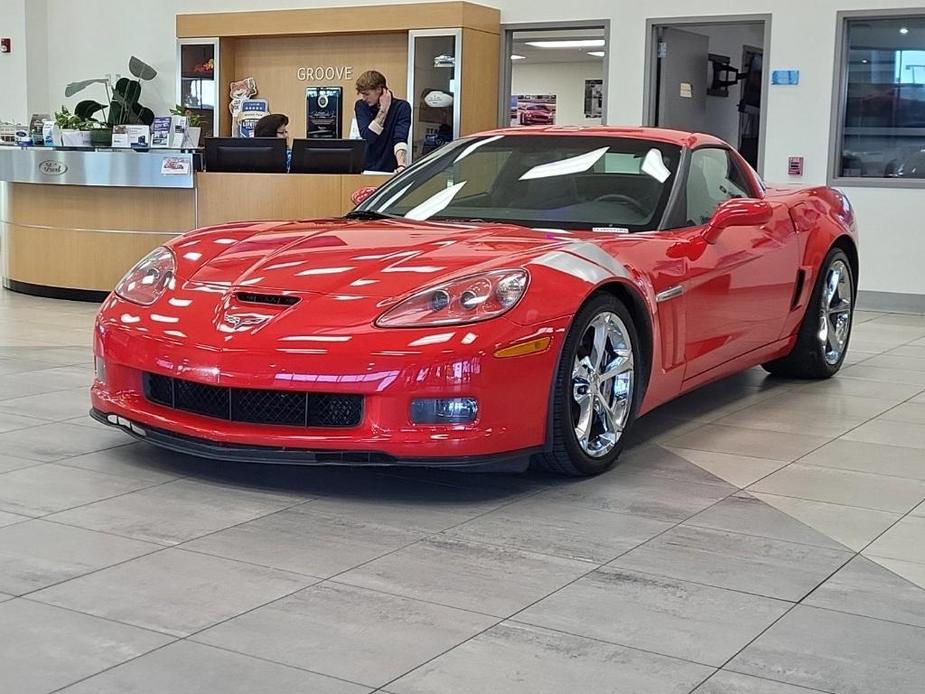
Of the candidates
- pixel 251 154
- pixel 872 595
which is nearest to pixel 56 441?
pixel 872 595

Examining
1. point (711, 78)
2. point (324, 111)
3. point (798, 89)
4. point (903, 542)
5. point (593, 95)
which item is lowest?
point (903, 542)

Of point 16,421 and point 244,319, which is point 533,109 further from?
point 244,319

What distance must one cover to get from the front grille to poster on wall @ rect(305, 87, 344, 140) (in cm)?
Result: 871

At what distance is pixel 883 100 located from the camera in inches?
381

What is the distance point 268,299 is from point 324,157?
15.6 ft

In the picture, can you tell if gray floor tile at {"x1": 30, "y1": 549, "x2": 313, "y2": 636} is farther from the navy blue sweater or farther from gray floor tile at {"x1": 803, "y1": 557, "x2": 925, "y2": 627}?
the navy blue sweater

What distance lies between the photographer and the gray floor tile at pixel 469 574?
2766mm

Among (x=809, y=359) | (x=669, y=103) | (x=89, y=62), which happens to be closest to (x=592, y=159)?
(x=809, y=359)

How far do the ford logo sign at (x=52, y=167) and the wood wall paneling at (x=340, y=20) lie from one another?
12.1 ft

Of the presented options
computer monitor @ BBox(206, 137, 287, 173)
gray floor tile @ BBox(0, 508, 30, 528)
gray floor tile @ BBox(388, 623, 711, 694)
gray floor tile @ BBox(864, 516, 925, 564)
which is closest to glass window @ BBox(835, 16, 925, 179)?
computer monitor @ BBox(206, 137, 287, 173)

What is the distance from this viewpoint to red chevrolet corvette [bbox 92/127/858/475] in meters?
3.45

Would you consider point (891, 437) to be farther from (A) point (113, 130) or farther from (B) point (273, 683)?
(A) point (113, 130)

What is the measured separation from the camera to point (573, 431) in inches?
146

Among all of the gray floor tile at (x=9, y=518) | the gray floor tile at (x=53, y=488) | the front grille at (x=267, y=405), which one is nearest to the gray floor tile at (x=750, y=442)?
the front grille at (x=267, y=405)
